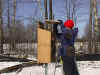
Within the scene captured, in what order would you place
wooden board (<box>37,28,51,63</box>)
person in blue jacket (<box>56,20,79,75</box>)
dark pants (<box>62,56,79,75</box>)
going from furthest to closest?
1. dark pants (<box>62,56,79,75</box>)
2. person in blue jacket (<box>56,20,79,75</box>)
3. wooden board (<box>37,28,51,63</box>)

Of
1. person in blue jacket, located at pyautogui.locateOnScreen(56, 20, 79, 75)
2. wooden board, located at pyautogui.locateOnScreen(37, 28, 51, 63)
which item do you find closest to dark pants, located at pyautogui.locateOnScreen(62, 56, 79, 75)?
person in blue jacket, located at pyautogui.locateOnScreen(56, 20, 79, 75)

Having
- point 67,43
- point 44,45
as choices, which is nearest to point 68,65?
point 67,43

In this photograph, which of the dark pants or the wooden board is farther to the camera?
the dark pants

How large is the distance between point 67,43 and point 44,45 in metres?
0.44

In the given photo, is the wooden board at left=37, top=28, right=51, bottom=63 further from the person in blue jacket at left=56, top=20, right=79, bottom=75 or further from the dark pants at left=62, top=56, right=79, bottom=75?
the dark pants at left=62, top=56, right=79, bottom=75

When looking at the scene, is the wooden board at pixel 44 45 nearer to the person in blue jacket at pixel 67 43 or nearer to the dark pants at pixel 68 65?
the person in blue jacket at pixel 67 43

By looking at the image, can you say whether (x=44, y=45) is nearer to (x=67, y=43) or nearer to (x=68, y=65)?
(x=67, y=43)

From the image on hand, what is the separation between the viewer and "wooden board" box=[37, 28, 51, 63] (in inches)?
108

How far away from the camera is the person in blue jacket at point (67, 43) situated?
9.57 feet

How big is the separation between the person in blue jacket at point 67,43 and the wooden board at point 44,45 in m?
0.28

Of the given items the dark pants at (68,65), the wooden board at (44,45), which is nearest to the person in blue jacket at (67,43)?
the dark pants at (68,65)

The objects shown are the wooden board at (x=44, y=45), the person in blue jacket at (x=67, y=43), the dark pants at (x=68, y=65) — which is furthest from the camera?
the dark pants at (x=68, y=65)

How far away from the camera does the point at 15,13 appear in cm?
1697

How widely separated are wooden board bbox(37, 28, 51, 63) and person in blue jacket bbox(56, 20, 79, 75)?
0.90 ft
